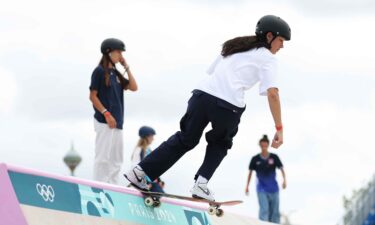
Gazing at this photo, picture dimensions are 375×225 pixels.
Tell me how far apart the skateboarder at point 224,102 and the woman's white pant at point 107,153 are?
8.70ft

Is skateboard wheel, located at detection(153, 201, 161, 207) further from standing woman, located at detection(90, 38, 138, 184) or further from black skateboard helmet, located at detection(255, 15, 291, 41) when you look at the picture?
standing woman, located at detection(90, 38, 138, 184)

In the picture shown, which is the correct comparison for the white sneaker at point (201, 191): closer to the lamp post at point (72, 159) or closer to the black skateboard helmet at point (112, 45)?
the black skateboard helmet at point (112, 45)

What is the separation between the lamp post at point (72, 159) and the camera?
52.7 m

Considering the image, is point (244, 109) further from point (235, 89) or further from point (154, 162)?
point (154, 162)

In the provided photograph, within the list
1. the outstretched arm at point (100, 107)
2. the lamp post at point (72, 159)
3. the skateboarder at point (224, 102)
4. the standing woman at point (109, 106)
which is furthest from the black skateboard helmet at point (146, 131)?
the lamp post at point (72, 159)

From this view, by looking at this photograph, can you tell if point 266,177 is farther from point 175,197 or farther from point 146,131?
point 175,197

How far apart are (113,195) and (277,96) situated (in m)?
1.77

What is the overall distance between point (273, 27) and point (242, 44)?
0.35 meters

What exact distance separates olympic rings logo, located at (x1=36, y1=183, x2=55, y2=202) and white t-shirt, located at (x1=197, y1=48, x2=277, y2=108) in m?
1.91

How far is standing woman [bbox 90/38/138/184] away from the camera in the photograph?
12102mm

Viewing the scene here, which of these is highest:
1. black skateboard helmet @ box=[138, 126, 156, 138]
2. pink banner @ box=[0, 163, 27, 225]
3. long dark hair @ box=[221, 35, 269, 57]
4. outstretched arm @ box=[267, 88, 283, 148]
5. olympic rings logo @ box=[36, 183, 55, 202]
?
long dark hair @ box=[221, 35, 269, 57]

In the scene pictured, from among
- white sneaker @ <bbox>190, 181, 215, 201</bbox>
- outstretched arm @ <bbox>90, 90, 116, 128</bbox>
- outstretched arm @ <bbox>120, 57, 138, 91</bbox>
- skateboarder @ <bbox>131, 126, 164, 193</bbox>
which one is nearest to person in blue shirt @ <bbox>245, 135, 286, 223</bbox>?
skateboarder @ <bbox>131, 126, 164, 193</bbox>

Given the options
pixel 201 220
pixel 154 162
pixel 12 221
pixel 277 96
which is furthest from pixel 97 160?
pixel 12 221

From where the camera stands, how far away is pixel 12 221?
760cm
